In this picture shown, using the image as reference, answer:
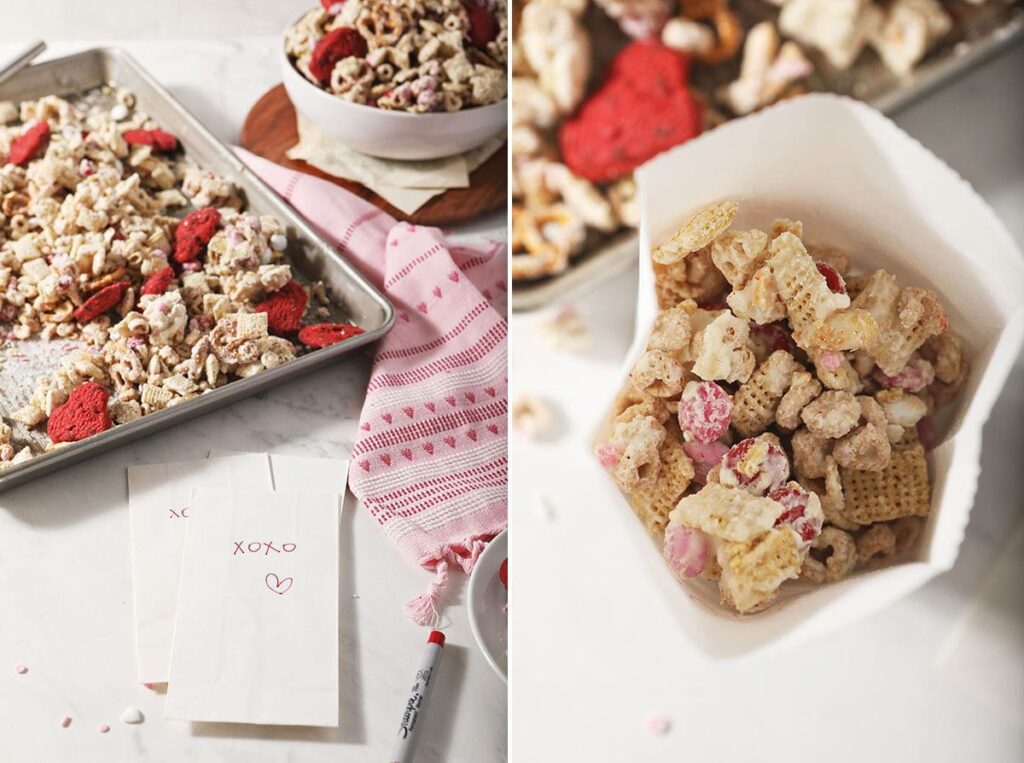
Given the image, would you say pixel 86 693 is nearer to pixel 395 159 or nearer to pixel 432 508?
pixel 432 508

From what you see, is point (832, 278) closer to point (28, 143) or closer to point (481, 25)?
point (481, 25)

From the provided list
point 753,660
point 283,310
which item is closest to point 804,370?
point 753,660

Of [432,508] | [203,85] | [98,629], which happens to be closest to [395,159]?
[203,85]

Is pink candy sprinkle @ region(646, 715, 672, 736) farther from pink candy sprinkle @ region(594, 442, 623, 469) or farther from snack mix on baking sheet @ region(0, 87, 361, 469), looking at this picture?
snack mix on baking sheet @ region(0, 87, 361, 469)

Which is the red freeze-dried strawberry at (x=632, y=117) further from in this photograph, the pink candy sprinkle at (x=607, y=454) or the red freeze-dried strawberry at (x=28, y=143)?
the red freeze-dried strawberry at (x=28, y=143)

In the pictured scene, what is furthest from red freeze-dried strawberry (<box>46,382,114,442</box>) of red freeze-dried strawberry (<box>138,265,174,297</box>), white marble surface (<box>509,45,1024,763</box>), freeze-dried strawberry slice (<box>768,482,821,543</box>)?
freeze-dried strawberry slice (<box>768,482,821,543</box>)

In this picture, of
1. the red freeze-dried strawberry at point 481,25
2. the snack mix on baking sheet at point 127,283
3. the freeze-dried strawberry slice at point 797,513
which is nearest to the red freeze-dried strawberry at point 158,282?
the snack mix on baking sheet at point 127,283

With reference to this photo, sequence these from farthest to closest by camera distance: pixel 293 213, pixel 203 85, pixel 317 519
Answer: pixel 203 85 → pixel 293 213 → pixel 317 519
